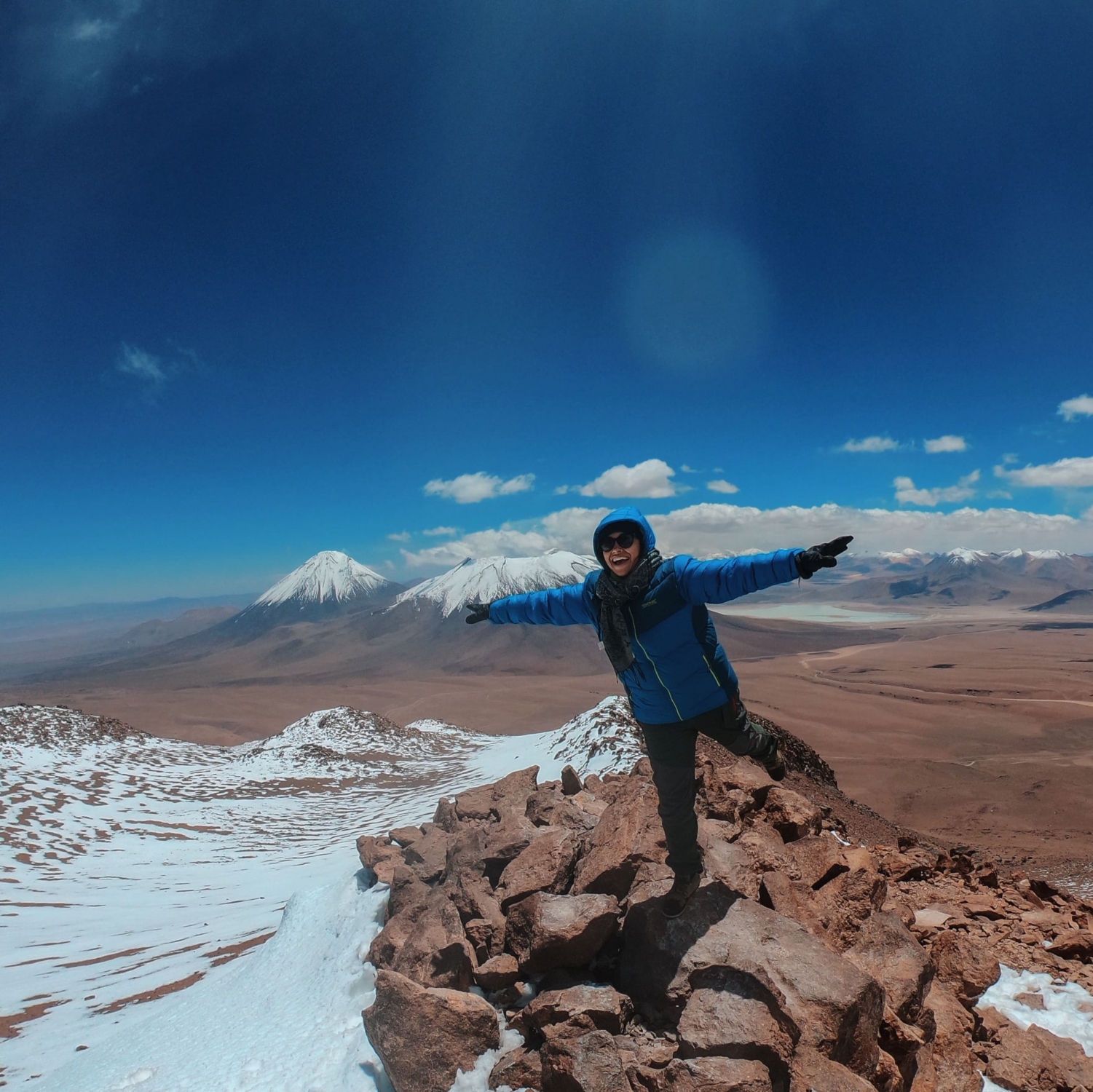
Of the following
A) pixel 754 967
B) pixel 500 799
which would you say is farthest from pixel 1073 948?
pixel 500 799

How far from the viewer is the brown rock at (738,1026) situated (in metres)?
2.66

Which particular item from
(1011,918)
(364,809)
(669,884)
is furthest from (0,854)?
(1011,918)

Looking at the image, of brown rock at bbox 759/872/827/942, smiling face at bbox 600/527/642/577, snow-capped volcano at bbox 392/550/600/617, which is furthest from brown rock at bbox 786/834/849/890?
snow-capped volcano at bbox 392/550/600/617

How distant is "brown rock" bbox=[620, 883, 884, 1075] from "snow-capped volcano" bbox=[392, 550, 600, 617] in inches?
4991

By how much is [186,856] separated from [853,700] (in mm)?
45044

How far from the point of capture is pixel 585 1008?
9.64ft

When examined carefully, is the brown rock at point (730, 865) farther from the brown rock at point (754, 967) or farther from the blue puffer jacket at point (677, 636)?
the blue puffer jacket at point (677, 636)

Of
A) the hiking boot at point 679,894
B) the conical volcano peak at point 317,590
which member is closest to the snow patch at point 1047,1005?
the hiking boot at point 679,894

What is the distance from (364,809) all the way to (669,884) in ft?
40.7

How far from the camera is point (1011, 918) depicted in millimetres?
4840

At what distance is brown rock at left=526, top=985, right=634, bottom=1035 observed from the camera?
115 inches

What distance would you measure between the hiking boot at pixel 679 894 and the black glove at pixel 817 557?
2.10 metres

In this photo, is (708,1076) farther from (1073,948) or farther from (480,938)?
(1073,948)

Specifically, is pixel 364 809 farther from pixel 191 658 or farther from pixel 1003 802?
pixel 191 658
